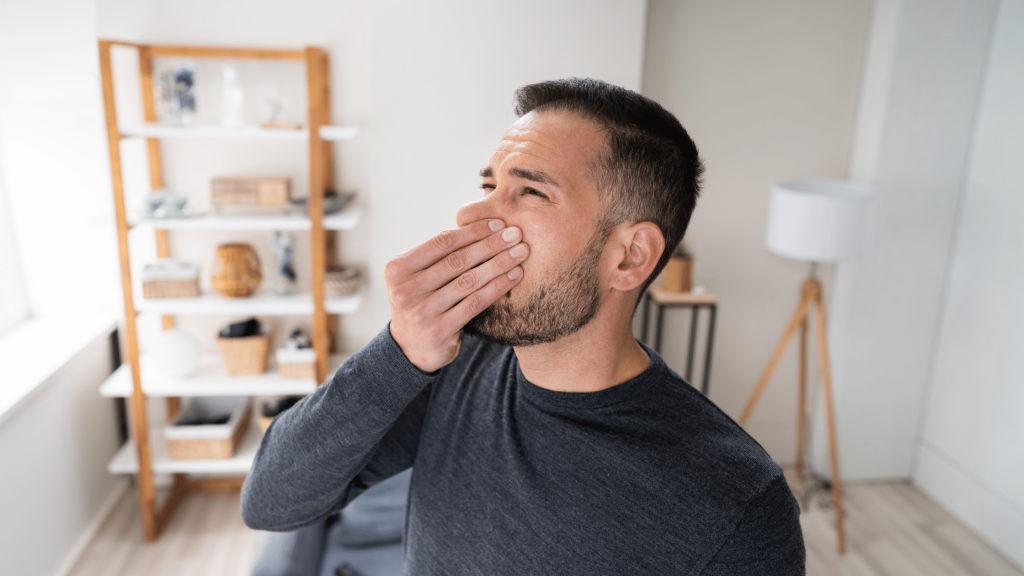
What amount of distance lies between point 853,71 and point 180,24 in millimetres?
2916

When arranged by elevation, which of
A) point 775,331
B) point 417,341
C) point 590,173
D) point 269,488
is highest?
point 590,173

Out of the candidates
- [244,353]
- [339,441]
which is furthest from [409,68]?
[339,441]

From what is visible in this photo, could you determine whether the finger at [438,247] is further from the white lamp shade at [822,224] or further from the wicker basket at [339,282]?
the white lamp shade at [822,224]

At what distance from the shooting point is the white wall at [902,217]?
2871mm

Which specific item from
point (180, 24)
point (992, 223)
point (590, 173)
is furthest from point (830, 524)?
point (180, 24)

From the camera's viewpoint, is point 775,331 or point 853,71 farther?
point 775,331

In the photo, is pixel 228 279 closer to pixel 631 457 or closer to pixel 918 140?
pixel 631 457

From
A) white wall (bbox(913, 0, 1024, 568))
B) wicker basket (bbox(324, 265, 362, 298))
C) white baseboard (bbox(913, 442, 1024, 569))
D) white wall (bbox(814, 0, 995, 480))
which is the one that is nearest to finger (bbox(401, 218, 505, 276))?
wicker basket (bbox(324, 265, 362, 298))

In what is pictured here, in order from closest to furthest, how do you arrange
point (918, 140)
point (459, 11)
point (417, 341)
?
point (417, 341), point (459, 11), point (918, 140)

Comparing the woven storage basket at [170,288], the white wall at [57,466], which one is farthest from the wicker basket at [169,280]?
the white wall at [57,466]

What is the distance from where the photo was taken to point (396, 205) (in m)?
2.74

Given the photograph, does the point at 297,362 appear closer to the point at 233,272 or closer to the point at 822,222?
the point at 233,272

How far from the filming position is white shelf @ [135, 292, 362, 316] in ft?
8.46

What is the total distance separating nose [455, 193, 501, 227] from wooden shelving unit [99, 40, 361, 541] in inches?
59.2
